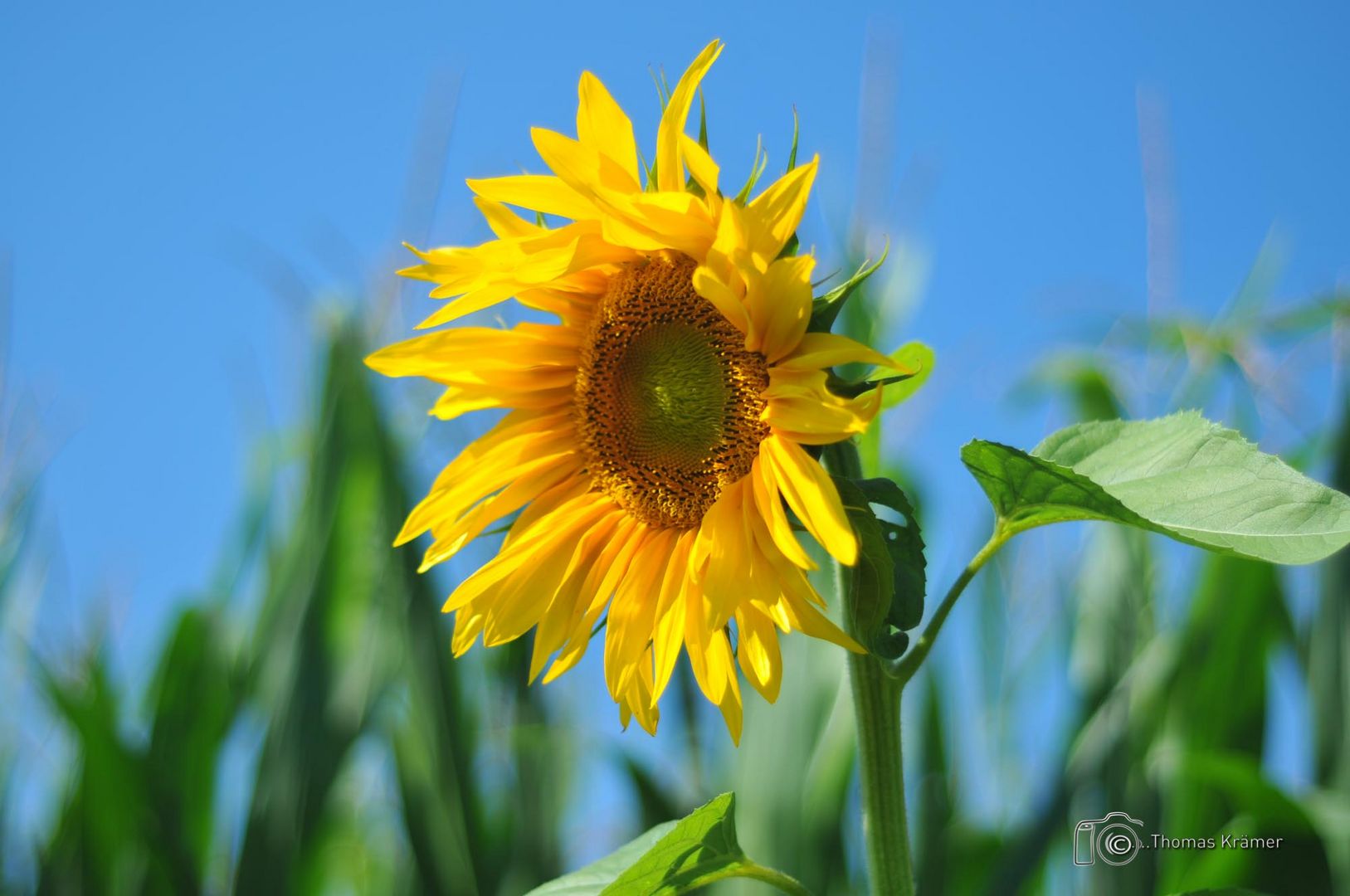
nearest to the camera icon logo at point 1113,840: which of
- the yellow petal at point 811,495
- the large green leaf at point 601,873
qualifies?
the large green leaf at point 601,873

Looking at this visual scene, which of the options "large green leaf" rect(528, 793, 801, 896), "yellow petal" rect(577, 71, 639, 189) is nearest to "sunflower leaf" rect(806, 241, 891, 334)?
"yellow petal" rect(577, 71, 639, 189)

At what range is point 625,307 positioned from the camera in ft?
2.13

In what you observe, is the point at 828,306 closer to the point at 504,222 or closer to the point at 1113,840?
the point at 504,222

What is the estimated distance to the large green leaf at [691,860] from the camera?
0.55 metres

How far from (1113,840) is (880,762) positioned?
787 millimetres

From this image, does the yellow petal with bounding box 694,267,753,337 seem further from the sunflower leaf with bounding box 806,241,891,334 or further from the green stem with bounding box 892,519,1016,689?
the green stem with bounding box 892,519,1016,689

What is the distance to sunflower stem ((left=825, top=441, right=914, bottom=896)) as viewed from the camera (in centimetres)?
55

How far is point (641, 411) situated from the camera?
2.16 ft

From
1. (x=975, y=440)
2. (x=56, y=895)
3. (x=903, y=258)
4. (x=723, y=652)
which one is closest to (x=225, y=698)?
(x=56, y=895)

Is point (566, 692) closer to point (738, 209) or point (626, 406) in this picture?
point (626, 406)

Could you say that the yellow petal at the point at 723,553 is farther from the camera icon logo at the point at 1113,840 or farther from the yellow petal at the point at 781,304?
the camera icon logo at the point at 1113,840

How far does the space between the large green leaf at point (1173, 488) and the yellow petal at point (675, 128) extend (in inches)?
7.3

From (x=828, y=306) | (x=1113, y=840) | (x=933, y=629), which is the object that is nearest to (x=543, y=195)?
(x=828, y=306)

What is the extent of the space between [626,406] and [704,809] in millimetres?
223
